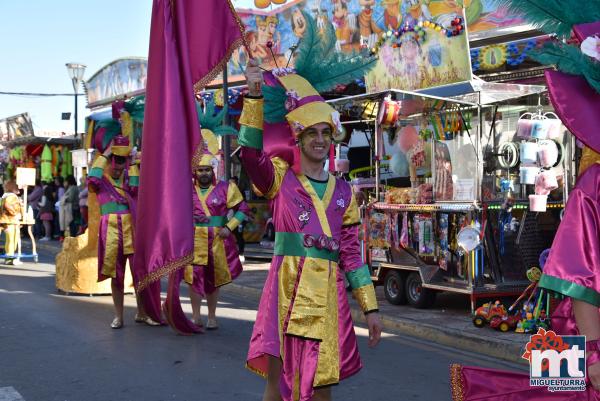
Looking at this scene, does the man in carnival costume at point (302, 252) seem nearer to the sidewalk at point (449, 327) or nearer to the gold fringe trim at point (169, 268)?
the gold fringe trim at point (169, 268)

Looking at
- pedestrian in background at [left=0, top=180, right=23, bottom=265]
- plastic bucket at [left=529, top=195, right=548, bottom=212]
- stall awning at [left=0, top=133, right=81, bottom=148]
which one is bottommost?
pedestrian in background at [left=0, top=180, right=23, bottom=265]

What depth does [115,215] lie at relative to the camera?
892cm

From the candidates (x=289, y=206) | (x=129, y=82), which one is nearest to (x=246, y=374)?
(x=289, y=206)

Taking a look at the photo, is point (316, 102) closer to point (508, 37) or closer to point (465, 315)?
point (465, 315)

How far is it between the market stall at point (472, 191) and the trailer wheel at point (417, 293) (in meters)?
0.01

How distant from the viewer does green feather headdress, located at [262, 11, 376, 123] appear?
4.27 meters

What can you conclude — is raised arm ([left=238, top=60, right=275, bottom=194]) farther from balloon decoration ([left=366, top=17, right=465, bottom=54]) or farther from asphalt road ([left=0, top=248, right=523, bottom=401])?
balloon decoration ([left=366, top=17, right=465, bottom=54])

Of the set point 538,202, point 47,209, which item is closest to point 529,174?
point 538,202

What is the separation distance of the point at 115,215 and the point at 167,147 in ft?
17.2

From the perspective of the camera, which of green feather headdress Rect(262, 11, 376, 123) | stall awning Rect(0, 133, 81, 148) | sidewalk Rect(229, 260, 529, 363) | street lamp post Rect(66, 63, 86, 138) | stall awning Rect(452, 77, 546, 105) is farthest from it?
stall awning Rect(0, 133, 81, 148)

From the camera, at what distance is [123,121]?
27.2ft

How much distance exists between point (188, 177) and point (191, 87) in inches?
18.5

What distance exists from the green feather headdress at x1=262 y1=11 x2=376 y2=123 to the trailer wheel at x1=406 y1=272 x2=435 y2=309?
18.5 feet

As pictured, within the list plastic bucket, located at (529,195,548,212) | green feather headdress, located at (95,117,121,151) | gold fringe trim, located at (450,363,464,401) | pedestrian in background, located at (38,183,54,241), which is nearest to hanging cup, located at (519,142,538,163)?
plastic bucket, located at (529,195,548,212)
